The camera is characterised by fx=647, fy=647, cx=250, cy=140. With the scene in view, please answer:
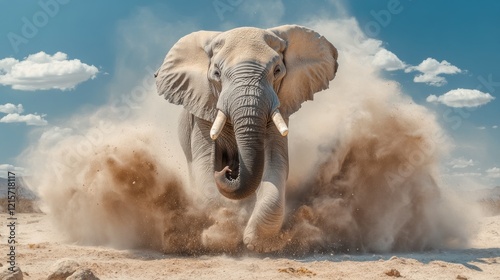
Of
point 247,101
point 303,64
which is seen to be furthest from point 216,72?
point 303,64

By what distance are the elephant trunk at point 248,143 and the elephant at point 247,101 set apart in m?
0.02

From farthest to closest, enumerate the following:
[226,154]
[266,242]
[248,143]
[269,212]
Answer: [226,154] → [266,242] → [269,212] → [248,143]

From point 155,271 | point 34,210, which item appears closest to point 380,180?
point 155,271

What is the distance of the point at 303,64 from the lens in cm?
1295

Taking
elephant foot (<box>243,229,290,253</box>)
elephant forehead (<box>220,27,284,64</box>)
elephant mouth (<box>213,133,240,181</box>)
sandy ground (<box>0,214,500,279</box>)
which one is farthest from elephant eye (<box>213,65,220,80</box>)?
sandy ground (<box>0,214,500,279</box>)

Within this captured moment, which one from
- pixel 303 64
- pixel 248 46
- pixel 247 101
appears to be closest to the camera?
pixel 247 101

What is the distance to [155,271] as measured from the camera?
30.8 feet

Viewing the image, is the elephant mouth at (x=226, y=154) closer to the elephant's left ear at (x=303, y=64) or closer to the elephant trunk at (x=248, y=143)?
the elephant's left ear at (x=303, y=64)

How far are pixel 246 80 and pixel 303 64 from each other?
9.11ft

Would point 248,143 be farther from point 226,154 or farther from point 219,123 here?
point 226,154

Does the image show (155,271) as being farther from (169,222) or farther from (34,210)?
(34,210)

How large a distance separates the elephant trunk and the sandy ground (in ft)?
3.84

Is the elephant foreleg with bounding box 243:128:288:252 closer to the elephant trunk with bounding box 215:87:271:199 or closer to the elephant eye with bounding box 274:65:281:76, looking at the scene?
the elephant trunk with bounding box 215:87:271:199

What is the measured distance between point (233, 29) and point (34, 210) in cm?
2014
